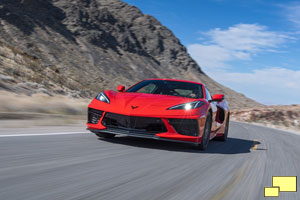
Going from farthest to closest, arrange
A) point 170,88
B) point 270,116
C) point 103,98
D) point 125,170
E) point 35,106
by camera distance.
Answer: point 270,116 < point 35,106 < point 170,88 < point 103,98 < point 125,170

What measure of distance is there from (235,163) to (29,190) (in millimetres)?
3203

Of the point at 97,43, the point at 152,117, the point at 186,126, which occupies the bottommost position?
the point at 186,126

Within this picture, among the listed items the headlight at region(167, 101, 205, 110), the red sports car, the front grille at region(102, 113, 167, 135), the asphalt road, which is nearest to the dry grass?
the red sports car

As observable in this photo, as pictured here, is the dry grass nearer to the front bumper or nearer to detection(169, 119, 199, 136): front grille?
the front bumper

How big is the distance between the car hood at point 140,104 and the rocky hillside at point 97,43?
2611 centimetres

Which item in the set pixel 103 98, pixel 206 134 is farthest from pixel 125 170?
pixel 206 134

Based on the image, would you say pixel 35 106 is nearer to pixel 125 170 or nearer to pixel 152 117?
pixel 152 117

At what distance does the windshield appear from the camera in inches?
266

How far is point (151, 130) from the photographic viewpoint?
17.8 ft

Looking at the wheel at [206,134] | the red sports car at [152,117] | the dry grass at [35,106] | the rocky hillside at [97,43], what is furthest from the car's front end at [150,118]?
the rocky hillside at [97,43]

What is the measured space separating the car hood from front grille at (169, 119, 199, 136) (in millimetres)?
135

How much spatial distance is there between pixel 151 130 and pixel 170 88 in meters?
1.71

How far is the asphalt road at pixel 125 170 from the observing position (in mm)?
2969

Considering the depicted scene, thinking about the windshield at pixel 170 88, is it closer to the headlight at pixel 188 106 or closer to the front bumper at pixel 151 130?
the headlight at pixel 188 106
